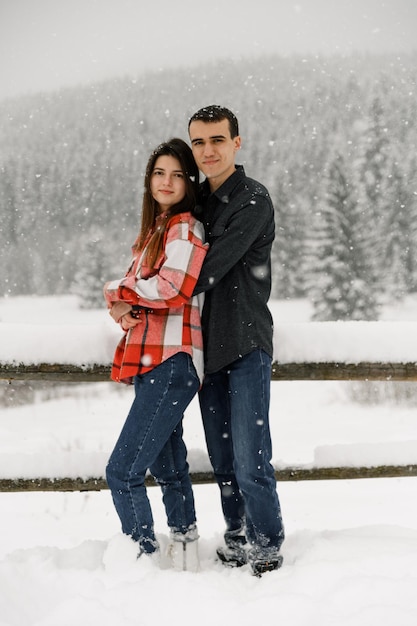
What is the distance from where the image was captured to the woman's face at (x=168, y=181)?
9.04 ft

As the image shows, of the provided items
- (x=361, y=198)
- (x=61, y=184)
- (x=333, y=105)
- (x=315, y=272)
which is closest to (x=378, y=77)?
(x=333, y=105)

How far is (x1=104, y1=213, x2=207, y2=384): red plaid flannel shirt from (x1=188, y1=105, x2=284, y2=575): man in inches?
2.8

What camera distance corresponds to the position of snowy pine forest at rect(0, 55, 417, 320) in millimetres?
32219

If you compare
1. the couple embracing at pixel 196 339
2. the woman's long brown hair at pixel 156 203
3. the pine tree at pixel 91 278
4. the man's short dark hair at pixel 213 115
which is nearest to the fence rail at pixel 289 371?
the couple embracing at pixel 196 339

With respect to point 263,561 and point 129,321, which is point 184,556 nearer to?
point 263,561

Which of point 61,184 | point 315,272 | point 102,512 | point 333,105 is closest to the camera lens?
point 102,512

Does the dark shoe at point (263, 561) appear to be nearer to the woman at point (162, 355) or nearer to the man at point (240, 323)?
the man at point (240, 323)

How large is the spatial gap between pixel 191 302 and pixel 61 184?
82146mm

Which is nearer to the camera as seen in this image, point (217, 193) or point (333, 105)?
point (217, 193)

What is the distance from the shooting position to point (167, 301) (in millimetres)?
2545

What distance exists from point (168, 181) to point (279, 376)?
1159 millimetres

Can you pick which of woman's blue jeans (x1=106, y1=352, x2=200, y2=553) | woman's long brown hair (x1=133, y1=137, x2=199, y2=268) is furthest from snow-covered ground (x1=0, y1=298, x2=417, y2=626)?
woman's long brown hair (x1=133, y1=137, x2=199, y2=268)

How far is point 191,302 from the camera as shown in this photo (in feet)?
8.84

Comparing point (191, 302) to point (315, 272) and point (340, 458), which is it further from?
point (315, 272)
